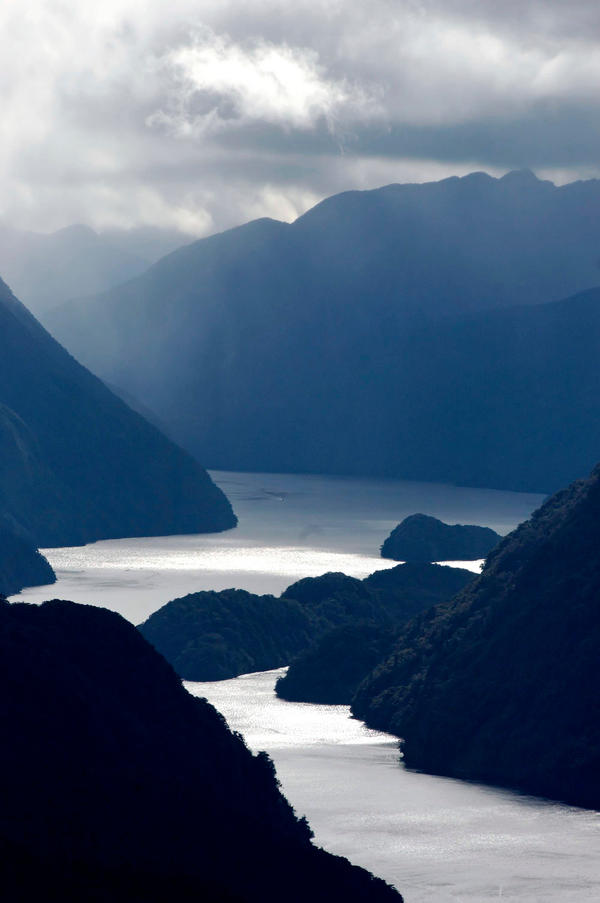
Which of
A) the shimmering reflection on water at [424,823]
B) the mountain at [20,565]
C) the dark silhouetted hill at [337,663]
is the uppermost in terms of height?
the mountain at [20,565]

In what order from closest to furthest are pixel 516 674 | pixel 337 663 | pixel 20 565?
pixel 516 674 → pixel 337 663 → pixel 20 565

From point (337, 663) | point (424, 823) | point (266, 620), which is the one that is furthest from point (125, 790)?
point (266, 620)

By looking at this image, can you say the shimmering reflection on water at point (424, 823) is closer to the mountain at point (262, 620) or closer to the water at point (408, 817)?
the water at point (408, 817)

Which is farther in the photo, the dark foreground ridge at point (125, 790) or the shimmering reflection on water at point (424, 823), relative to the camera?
the shimmering reflection on water at point (424, 823)

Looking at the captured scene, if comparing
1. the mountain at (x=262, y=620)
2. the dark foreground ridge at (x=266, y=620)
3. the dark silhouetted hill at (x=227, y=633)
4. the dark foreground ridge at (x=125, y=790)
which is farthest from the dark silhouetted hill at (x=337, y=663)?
the dark foreground ridge at (x=125, y=790)

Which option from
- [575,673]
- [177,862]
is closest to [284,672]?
[575,673]

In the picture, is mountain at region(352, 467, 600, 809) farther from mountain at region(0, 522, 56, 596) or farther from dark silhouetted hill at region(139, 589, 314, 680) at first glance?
mountain at region(0, 522, 56, 596)

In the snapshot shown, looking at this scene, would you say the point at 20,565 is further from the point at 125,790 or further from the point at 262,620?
the point at 125,790
